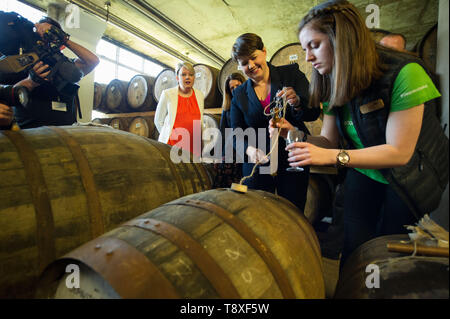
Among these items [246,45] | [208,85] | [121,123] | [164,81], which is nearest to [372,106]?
[246,45]

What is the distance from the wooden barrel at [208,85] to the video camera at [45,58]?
2.35 meters

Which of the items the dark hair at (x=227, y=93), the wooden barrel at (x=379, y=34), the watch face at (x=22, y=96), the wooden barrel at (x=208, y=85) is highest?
the wooden barrel at (x=379, y=34)

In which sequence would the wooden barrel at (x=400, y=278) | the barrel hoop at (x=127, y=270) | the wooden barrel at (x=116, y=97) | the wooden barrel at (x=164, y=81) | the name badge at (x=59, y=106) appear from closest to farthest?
the barrel hoop at (x=127, y=270) → the wooden barrel at (x=400, y=278) → the name badge at (x=59, y=106) → the wooden barrel at (x=164, y=81) → the wooden barrel at (x=116, y=97)

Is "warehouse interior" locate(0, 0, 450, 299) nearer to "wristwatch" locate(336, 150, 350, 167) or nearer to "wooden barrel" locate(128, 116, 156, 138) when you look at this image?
"wooden barrel" locate(128, 116, 156, 138)

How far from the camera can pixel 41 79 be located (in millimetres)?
1905

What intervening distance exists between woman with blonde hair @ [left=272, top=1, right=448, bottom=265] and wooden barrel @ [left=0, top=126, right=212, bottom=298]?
3.39 ft

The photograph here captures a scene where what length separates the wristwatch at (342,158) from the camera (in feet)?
3.61

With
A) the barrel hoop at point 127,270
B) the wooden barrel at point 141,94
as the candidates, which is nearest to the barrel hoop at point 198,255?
the barrel hoop at point 127,270

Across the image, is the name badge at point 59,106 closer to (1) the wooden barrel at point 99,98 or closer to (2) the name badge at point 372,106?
(2) the name badge at point 372,106

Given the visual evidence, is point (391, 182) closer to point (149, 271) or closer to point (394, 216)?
point (394, 216)

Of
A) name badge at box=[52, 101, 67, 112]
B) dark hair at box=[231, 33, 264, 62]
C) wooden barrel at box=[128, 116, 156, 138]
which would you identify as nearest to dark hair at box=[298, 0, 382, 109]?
dark hair at box=[231, 33, 264, 62]

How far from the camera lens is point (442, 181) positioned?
1054 mm

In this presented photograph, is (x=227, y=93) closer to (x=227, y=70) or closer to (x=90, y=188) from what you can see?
(x=227, y=70)
